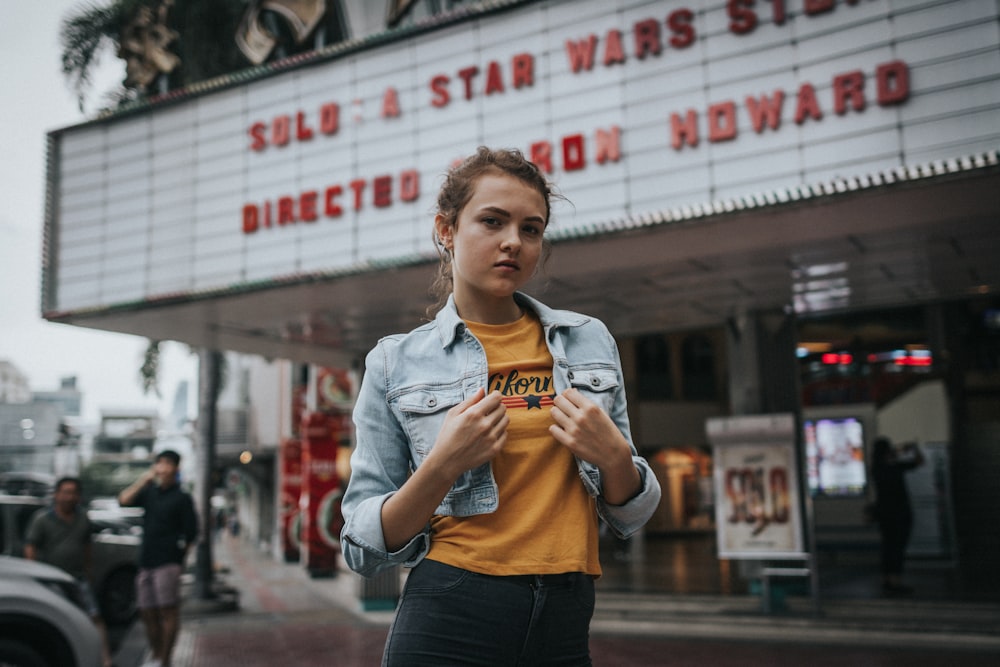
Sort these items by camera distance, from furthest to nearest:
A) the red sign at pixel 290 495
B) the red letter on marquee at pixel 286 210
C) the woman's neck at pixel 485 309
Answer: the red sign at pixel 290 495
the red letter on marquee at pixel 286 210
the woman's neck at pixel 485 309

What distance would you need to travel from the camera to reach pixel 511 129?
863 centimetres

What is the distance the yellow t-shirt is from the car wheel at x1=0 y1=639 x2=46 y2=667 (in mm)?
4987

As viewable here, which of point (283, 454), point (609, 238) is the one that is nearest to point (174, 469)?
point (609, 238)

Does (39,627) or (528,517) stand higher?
(528,517)

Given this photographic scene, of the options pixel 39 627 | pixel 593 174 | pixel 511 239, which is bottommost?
pixel 39 627

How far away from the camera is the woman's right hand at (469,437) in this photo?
1.43 meters

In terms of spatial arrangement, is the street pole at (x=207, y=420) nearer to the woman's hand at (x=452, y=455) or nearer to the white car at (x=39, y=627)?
the white car at (x=39, y=627)

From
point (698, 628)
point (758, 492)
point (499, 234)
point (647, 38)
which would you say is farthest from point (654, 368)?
point (499, 234)

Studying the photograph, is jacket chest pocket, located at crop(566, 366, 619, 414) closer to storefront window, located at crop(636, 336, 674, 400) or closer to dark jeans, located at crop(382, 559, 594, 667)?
dark jeans, located at crop(382, 559, 594, 667)

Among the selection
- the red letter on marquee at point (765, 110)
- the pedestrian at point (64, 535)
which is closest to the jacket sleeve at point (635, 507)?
the red letter on marquee at point (765, 110)

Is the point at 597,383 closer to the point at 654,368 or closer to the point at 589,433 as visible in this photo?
the point at 589,433

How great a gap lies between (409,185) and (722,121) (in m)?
3.41

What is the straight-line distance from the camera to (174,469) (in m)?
7.50

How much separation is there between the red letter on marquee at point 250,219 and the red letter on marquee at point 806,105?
618 centimetres
